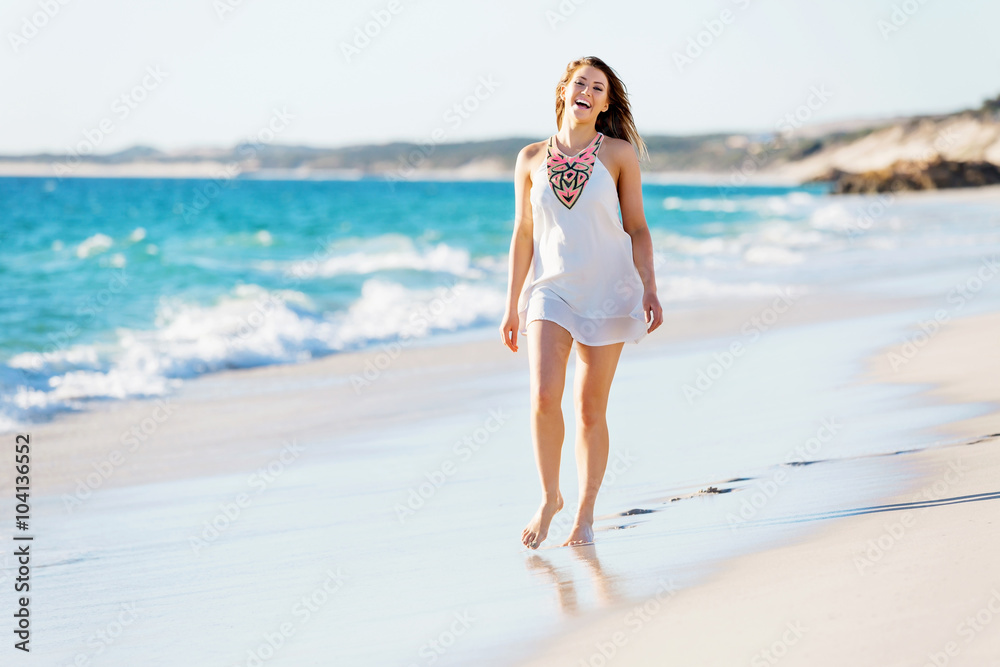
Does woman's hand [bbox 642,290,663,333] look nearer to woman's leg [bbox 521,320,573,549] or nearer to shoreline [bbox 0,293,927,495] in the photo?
woman's leg [bbox 521,320,573,549]

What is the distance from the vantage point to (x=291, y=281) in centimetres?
1781

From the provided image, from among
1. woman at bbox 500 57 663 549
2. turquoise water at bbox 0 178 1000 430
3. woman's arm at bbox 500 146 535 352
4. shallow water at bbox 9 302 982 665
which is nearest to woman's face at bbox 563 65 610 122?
woman at bbox 500 57 663 549

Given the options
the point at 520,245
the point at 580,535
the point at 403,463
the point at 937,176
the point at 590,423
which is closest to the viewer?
the point at 580,535

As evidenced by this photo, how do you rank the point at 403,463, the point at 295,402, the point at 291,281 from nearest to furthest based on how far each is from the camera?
1. the point at 403,463
2. the point at 295,402
3. the point at 291,281

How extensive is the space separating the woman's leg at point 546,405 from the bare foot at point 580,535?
0.10 m

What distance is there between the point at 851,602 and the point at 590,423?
1.39m

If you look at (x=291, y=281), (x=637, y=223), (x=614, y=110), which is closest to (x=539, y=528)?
(x=637, y=223)

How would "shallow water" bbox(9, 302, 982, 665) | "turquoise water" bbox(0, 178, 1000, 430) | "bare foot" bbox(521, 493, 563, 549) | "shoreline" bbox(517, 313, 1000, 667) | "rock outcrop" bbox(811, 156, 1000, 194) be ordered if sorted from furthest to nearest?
"rock outcrop" bbox(811, 156, 1000, 194), "turquoise water" bbox(0, 178, 1000, 430), "bare foot" bbox(521, 493, 563, 549), "shallow water" bbox(9, 302, 982, 665), "shoreline" bbox(517, 313, 1000, 667)

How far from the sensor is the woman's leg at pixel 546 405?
391 centimetres

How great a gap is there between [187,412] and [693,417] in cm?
372

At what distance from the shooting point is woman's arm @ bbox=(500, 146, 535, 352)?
13.4 feet

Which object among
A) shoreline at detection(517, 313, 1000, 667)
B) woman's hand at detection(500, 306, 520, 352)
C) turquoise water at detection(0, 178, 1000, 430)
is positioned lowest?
turquoise water at detection(0, 178, 1000, 430)

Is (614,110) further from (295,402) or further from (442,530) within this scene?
(295,402)

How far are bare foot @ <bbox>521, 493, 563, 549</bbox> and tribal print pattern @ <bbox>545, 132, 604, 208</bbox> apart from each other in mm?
1159
